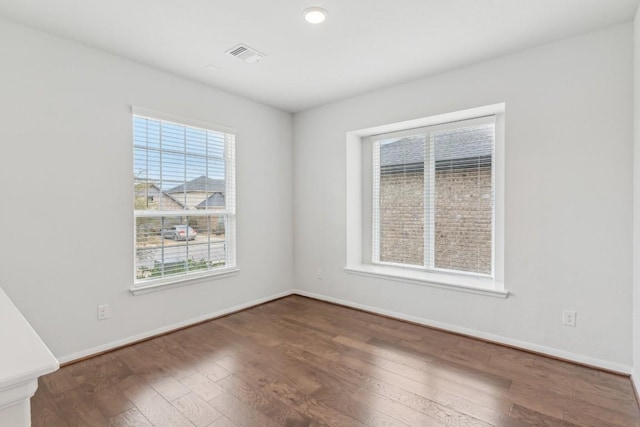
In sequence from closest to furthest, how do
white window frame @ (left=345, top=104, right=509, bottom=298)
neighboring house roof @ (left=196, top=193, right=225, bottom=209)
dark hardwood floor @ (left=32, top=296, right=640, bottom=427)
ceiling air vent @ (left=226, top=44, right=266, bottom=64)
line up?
dark hardwood floor @ (left=32, top=296, right=640, bottom=427), ceiling air vent @ (left=226, top=44, right=266, bottom=64), white window frame @ (left=345, top=104, right=509, bottom=298), neighboring house roof @ (left=196, top=193, right=225, bottom=209)

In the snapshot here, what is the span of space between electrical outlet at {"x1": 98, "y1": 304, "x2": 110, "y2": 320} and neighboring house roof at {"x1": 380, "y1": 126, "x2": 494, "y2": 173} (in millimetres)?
3250

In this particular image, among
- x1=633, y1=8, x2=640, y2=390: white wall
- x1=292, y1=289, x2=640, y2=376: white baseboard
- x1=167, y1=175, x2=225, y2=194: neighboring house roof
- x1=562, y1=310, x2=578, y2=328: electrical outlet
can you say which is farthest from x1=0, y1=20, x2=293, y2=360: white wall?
x1=633, y1=8, x2=640, y2=390: white wall

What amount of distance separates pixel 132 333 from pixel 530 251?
362cm

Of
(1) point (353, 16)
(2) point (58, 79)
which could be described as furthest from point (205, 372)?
(1) point (353, 16)

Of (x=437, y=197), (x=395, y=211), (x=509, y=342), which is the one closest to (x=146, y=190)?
(x=395, y=211)

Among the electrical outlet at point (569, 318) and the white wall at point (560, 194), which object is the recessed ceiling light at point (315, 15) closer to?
the white wall at point (560, 194)

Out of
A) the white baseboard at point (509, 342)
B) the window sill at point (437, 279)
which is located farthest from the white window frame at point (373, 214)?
the white baseboard at point (509, 342)

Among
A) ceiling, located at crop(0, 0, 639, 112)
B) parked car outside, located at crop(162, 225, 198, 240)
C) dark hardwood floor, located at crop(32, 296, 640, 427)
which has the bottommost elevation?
dark hardwood floor, located at crop(32, 296, 640, 427)

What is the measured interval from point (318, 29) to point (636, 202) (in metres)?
2.57

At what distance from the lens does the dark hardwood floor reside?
192cm

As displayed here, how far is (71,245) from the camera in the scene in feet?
8.59

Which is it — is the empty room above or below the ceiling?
below

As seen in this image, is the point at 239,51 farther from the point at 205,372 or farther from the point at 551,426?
the point at 551,426

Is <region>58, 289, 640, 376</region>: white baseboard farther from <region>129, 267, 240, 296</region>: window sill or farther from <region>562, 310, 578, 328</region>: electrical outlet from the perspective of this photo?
<region>129, 267, 240, 296</region>: window sill
